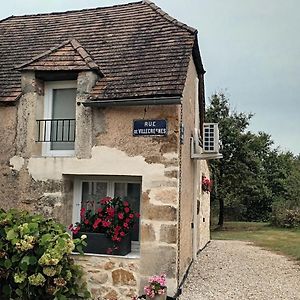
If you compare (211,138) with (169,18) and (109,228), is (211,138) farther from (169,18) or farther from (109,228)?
(109,228)

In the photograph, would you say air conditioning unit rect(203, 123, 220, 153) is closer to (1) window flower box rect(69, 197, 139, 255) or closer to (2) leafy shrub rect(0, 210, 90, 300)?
(1) window flower box rect(69, 197, 139, 255)

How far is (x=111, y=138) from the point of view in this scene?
28.4 feet

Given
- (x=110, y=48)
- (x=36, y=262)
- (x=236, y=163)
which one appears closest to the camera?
(x=36, y=262)

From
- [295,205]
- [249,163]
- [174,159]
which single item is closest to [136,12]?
[174,159]

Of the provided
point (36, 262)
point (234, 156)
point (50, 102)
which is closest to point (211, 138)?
point (50, 102)

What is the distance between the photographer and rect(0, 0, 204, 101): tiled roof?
345 inches

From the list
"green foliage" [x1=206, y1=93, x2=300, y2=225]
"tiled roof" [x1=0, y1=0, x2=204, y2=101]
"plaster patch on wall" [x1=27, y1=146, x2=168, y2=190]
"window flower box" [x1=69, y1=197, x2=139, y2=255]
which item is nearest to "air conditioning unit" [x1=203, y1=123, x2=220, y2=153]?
"tiled roof" [x1=0, y1=0, x2=204, y2=101]

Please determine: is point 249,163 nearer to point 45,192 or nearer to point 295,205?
point 295,205

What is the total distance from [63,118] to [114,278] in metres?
3.83

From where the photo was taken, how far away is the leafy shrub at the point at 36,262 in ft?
23.6

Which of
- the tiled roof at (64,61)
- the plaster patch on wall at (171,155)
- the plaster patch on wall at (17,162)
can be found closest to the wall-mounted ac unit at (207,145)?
the plaster patch on wall at (171,155)

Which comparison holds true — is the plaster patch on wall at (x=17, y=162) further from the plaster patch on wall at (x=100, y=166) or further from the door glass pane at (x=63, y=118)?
the door glass pane at (x=63, y=118)

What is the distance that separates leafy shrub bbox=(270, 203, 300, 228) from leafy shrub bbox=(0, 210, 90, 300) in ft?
79.6

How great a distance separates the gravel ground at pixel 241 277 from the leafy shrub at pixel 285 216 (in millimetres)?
14909
